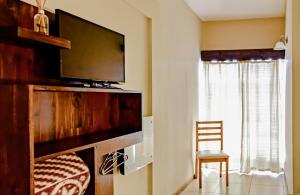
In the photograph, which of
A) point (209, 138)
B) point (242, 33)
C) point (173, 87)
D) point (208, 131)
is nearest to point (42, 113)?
point (173, 87)

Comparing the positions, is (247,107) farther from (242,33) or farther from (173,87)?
(173,87)

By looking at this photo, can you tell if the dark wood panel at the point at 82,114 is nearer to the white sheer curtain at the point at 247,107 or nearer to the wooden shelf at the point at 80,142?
the wooden shelf at the point at 80,142

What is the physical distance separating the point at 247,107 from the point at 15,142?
4.90m

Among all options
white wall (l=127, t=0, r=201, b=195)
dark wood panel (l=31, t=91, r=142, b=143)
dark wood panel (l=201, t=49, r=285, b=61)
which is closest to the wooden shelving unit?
dark wood panel (l=31, t=91, r=142, b=143)

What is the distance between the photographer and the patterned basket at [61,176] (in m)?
1.48

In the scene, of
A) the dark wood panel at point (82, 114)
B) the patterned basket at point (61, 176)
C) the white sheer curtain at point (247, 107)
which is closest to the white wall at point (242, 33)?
the white sheer curtain at point (247, 107)

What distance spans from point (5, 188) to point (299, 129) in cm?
351

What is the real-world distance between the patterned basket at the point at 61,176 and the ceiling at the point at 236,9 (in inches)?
139

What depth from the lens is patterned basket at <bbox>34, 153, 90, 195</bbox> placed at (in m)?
A: 1.48

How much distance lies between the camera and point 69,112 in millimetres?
1990

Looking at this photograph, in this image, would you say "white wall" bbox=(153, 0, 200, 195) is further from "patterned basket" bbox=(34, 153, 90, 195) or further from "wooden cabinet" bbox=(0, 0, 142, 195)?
"patterned basket" bbox=(34, 153, 90, 195)

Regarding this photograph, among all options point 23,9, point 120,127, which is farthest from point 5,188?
point 120,127

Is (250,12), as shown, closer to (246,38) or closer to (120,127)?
(246,38)

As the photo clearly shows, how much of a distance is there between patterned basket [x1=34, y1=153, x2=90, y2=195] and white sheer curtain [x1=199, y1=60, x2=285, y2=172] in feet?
14.2
